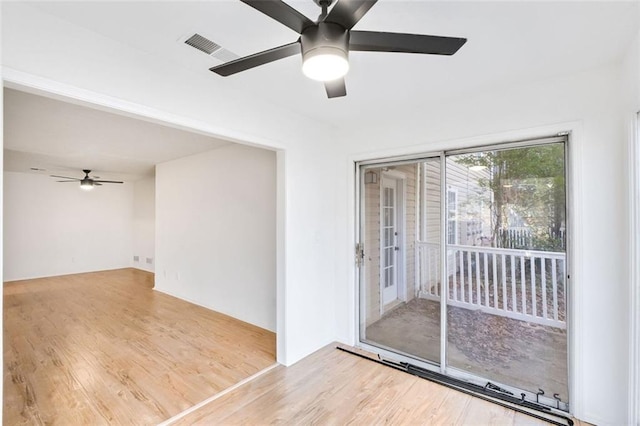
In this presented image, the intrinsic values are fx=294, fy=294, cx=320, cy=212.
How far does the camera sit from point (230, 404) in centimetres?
245

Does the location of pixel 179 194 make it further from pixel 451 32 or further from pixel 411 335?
pixel 451 32

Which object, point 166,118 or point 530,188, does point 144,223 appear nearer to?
point 166,118

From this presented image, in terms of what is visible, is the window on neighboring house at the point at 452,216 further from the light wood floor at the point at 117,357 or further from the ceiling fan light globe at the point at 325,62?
the light wood floor at the point at 117,357

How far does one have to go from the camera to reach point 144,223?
845cm

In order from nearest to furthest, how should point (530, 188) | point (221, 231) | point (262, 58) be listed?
point (262, 58), point (530, 188), point (221, 231)

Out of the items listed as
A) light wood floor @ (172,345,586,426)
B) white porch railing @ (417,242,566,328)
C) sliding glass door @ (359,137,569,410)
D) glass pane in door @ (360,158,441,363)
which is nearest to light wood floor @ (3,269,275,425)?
light wood floor @ (172,345,586,426)

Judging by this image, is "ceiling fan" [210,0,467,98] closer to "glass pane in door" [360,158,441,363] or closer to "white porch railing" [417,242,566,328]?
"glass pane in door" [360,158,441,363]

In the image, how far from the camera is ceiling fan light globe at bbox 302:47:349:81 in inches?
53.1

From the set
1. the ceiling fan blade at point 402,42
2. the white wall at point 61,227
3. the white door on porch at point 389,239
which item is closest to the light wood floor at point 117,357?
the white door on porch at point 389,239

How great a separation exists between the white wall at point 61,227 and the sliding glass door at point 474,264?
26.9 ft

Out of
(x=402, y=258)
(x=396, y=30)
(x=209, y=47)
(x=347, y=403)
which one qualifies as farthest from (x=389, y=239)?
(x=209, y=47)

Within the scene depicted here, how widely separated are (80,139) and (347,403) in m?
4.66

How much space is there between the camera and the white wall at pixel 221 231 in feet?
13.4

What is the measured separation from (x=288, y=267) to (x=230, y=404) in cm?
130
